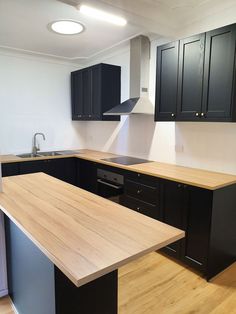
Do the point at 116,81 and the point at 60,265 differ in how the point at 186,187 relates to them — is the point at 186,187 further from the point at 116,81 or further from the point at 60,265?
the point at 116,81

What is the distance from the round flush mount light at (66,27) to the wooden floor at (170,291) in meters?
2.82

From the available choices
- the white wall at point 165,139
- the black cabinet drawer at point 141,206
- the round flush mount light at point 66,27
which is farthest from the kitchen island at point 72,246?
the round flush mount light at point 66,27

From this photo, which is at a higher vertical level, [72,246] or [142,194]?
[72,246]

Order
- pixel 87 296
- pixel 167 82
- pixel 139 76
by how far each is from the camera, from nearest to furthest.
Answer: pixel 87 296, pixel 167 82, pixel 139 76

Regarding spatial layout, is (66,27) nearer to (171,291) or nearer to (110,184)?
(110,184)

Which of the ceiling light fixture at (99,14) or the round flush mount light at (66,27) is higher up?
the round flush mount light at (66,27)

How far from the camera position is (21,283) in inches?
65.4

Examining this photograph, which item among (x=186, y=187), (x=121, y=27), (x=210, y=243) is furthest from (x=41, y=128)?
(x=210, y=243)

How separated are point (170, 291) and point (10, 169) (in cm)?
263

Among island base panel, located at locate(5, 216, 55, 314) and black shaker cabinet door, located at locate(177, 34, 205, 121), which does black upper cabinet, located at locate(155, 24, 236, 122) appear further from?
island base panel, located at locate(5, 216, 55, 314)

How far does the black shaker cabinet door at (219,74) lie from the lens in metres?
2.12

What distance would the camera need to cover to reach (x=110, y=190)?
3311mm

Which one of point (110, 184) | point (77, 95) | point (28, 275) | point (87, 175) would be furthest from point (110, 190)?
point (77, 95)

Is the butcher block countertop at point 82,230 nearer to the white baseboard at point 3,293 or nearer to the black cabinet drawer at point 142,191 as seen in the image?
the white baseboard at point 3,293
